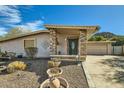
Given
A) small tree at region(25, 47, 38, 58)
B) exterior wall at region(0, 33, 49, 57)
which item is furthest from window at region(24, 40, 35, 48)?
small tree at region(25, 47, 38, 58)

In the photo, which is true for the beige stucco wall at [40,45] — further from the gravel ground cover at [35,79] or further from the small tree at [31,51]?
the gravel ground cover at [35,79]

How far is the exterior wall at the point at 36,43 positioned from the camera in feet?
46.7

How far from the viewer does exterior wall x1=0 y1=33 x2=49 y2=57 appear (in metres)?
14.2

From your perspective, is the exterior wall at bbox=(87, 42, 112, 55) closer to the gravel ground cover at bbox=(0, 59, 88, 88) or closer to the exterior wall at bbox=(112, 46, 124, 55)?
the exterior wall at bbox=(112, 46, 124, 55)

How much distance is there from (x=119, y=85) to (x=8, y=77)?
5042 mm

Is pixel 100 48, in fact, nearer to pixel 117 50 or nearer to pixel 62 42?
pixel 117 50

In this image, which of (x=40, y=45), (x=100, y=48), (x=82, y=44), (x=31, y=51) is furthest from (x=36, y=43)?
(x=100, y=48)

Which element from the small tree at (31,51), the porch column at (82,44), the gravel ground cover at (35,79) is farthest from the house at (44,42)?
the gravel ground cover at (35,79)

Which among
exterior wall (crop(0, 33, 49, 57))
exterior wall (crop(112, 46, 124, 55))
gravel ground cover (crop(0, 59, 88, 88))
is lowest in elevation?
gravel ground cover (crop(0, 59, 88, 88))

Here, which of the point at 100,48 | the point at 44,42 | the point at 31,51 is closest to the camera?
the point at 31,51

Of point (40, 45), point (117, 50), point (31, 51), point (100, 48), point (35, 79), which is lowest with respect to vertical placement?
point (35, 79)

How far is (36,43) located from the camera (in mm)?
14320

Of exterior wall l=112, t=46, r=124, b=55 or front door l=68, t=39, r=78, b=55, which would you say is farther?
exterior wall l=112, t=46, r=124, b=55
